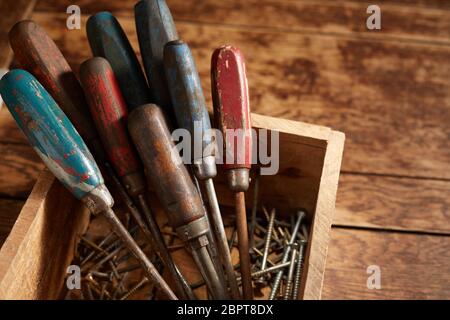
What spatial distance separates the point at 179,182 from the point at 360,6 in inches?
27.7

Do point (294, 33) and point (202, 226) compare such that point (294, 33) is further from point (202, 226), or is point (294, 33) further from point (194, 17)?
point (202, 226)

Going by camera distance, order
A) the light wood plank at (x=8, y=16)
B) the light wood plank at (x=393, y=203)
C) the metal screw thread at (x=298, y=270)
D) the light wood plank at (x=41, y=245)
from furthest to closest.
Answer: the light wood plank at (x=8, y=16) → the light wood plank at (x=393, y=203) → the metal screw thread at (x=298, y=270) → the light wood plank at (x=41, y=245)

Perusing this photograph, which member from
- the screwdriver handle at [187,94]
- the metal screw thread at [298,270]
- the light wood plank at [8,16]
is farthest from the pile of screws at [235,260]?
the light wood plank at [8,16]

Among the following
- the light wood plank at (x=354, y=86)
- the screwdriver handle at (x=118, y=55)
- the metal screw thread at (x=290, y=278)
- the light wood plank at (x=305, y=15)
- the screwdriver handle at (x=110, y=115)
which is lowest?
the metal screw thread at (x=290, y=278)

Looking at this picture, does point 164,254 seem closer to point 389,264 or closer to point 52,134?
point 52,134

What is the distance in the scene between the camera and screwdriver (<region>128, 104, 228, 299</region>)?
26.1 inches

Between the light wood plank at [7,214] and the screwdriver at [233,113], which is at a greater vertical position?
the screwdriver at [233,113]

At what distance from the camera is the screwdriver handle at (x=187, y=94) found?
68 centimetres

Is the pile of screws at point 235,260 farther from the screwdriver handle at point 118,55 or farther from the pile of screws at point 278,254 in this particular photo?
the screwdriver handle at point 118,55

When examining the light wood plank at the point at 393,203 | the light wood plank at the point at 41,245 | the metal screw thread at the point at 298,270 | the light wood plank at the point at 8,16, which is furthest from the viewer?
the light wood plank at the point at 8,16

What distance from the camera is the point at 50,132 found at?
65 centimetres

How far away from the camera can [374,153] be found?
0.99 metres

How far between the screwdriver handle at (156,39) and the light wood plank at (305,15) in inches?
17.7
